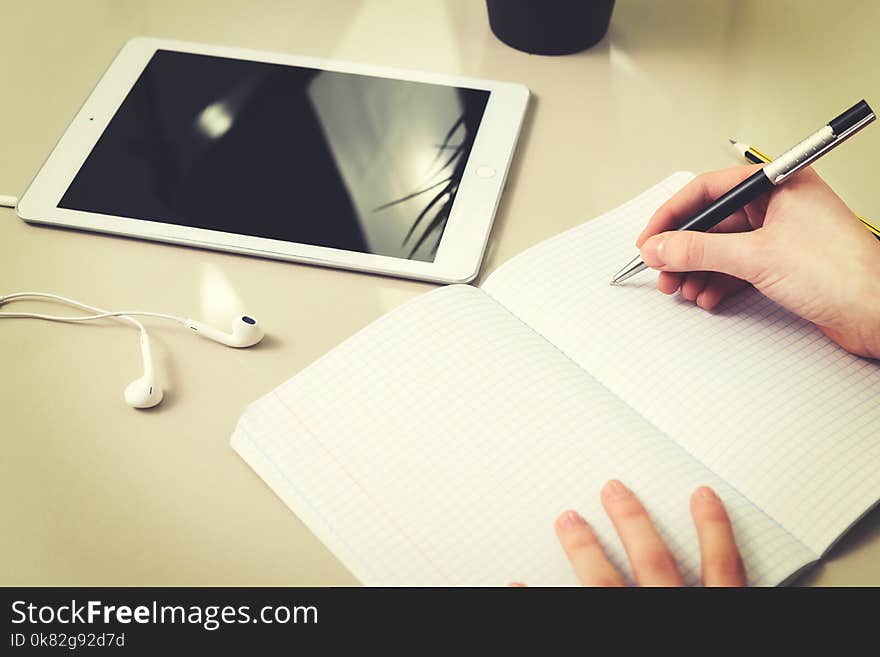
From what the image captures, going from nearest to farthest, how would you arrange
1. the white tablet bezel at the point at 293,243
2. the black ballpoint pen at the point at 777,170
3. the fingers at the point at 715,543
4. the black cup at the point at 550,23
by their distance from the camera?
1. the fingers at the point at 715,543
2. the black ballpoint pen at the point at 777,170
3. the white tablet bezel at the point at 293,243
4. the black cup at the point at 550,23

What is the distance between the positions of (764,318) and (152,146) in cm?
61

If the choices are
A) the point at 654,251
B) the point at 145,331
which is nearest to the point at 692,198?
the point at 654,251

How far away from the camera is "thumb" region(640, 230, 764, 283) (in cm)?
70

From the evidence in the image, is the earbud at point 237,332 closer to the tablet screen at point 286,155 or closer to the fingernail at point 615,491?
the tablet screen at point 286,155

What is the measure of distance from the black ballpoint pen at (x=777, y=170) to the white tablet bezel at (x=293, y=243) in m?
0.15

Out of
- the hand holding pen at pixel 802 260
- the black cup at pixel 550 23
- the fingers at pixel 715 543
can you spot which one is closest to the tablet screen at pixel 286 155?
the black cup at pixel 550 23

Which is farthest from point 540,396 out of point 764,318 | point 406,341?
point 764,318

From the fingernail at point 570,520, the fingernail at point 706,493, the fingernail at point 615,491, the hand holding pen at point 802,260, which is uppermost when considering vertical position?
the hand holding pen at point 802,260

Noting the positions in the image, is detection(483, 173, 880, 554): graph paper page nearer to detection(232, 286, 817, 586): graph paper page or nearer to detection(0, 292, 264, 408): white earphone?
detection(232, 286, 817, 586): graph paper page

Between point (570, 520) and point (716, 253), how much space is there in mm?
263

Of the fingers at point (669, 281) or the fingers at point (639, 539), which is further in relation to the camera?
the fingers at point (669, 281)

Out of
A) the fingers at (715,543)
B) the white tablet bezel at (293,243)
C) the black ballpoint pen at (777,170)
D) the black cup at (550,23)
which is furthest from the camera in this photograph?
the black cup at (550,23)

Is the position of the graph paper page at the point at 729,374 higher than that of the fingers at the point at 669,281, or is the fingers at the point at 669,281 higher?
the fingers at the point at 669,281

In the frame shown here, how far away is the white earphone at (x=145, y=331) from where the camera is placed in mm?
688
